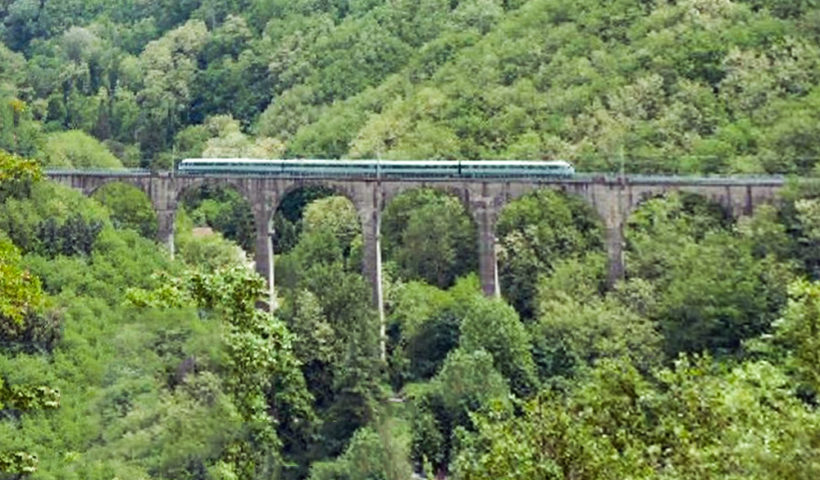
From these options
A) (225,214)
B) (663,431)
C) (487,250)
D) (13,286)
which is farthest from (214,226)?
(13,286)

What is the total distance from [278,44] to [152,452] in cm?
6376

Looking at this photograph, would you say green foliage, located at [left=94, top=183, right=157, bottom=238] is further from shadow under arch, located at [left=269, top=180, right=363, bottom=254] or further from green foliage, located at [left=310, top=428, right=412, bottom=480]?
green foliage, located at [left=310, top=428, right=412, bottom=480]

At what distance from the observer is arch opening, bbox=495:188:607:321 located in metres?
51.4

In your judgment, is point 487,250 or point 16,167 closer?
point 16,167

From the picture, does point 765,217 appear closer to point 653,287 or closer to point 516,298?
point 653,287

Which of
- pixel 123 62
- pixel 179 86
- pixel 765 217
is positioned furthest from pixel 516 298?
pixel 123 62

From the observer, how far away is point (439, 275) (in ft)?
181

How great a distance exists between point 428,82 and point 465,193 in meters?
Result: 18.6

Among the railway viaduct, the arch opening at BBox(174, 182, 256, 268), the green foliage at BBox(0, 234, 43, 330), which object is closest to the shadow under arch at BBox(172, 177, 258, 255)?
the arch opening at BBox(174, 182, 256, 268)

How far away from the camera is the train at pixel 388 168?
171ft

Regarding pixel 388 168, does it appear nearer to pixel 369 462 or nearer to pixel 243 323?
pixel 369 462

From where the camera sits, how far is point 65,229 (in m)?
46.2

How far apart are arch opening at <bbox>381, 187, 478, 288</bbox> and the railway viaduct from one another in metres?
1.14

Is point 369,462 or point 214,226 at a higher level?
point 214,226
